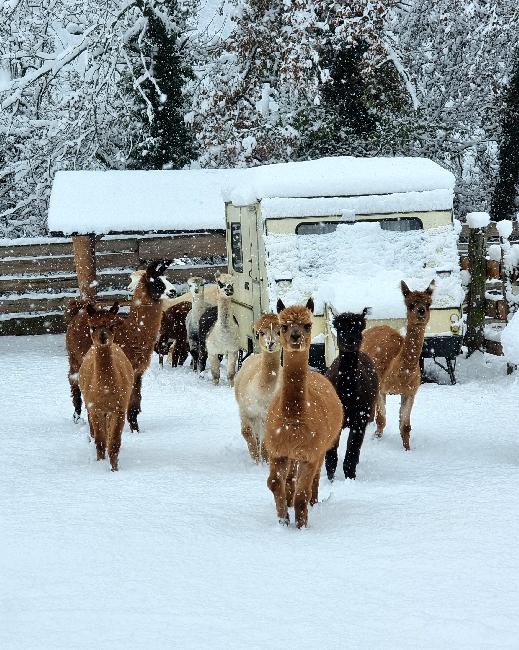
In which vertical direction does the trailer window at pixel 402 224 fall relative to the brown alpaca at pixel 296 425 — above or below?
above

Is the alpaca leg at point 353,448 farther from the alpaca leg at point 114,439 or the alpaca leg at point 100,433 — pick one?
the alpaca leg at point 100,433

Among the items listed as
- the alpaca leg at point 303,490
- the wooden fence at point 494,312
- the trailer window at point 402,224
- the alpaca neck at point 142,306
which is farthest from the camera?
the wooden fence at point 494,312

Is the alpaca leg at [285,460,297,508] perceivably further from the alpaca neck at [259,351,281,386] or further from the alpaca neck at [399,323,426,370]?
the alpaca neck at [399,323,426,370]

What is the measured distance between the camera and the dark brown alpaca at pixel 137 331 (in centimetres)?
934

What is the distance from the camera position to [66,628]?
4.08 metres

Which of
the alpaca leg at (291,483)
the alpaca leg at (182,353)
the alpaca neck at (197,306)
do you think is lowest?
the alpaca leg at (182,353)

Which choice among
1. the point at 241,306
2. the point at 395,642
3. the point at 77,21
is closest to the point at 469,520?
the point at 395,642

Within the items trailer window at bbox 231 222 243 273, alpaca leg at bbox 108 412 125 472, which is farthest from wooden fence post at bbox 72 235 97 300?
alpaca leg at bbox 108 412 125 472

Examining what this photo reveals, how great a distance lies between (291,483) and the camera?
6.07 m

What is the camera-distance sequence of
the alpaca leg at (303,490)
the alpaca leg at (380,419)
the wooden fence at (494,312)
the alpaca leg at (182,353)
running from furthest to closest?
the alpaca leg at (182,353) < the wooden fence at (494,312) < the alpaca leg at (380,419) < the alpaca leg at (303,490)

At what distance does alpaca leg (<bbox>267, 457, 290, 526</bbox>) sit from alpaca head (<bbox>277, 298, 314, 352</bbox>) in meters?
0.69

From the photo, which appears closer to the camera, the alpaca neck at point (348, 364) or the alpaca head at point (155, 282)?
the alpaca neck at point (348, 364)

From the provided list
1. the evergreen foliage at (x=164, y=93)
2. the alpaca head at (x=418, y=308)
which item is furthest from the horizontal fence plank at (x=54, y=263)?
the alpaca head at (x=418, y=308)

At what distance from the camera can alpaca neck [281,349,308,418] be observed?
18.7 feet
